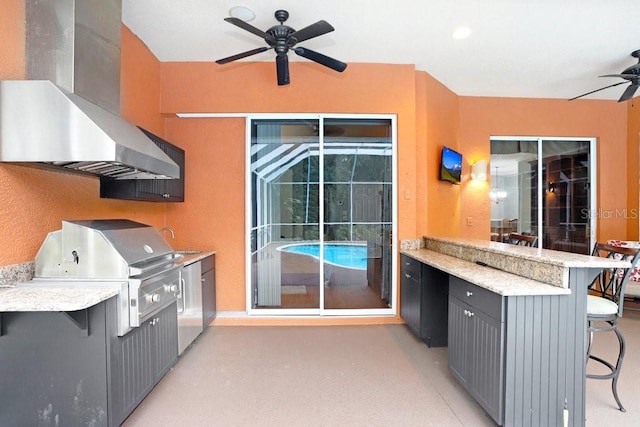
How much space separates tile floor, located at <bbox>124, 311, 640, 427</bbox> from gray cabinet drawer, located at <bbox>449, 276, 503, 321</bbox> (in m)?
0.72

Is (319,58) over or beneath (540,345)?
over

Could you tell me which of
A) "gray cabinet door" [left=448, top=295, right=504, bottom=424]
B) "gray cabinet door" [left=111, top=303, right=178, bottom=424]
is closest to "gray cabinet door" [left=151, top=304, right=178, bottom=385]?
"gray cabinet door" [left=111, top=303, right=178, bottom=424]

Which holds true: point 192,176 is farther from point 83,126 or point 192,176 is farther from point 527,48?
point 527,48

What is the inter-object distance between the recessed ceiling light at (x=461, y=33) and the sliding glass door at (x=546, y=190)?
2186 mm

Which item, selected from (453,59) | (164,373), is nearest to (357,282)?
(164,373)

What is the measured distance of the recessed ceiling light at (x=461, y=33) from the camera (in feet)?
9.60

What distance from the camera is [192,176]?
3.69 metres

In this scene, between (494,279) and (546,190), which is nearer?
(494,279)

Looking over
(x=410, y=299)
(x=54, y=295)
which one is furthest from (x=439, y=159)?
(x=54, y=295)

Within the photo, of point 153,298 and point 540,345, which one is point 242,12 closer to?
point 153,298

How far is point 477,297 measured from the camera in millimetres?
1998

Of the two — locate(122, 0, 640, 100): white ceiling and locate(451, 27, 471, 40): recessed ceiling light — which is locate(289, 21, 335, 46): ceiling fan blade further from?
locate(451, 27, 471, 40): recessed ceiling light

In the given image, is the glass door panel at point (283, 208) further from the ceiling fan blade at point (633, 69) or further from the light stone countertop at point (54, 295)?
the ceiling fan blade at point (633, 69)

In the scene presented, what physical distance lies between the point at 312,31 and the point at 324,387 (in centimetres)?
270
